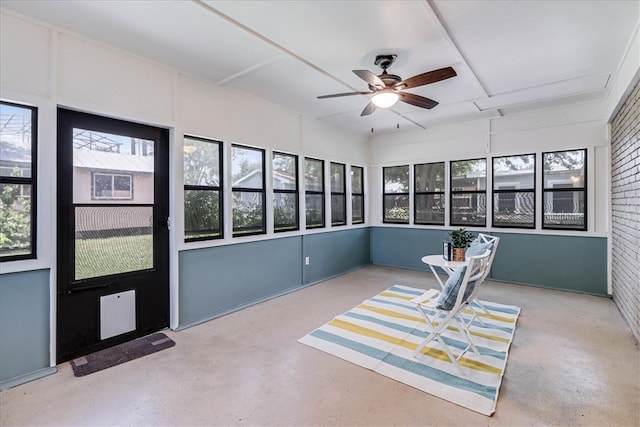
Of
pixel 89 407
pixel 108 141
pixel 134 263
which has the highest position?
pixel 108 141

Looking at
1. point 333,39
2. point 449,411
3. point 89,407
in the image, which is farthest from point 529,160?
point 89,407

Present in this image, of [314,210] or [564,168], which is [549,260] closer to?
[564,168]

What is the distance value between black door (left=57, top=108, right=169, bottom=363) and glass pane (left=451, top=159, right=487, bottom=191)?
455cm

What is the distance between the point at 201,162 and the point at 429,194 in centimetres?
405

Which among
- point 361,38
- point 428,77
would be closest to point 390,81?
point 428,77

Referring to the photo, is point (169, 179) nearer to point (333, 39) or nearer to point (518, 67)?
point (333, 39)

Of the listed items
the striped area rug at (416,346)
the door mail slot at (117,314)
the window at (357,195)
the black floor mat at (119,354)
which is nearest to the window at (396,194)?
the window at (357,195)

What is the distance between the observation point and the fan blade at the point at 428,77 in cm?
262

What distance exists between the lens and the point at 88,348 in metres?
2.67

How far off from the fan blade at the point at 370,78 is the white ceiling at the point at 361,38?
266 mm

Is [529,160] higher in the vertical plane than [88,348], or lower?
higher

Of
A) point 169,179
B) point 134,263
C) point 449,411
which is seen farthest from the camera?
point 169,179

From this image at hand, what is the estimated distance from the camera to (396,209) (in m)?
6.12

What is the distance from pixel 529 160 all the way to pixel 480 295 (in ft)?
7.45
